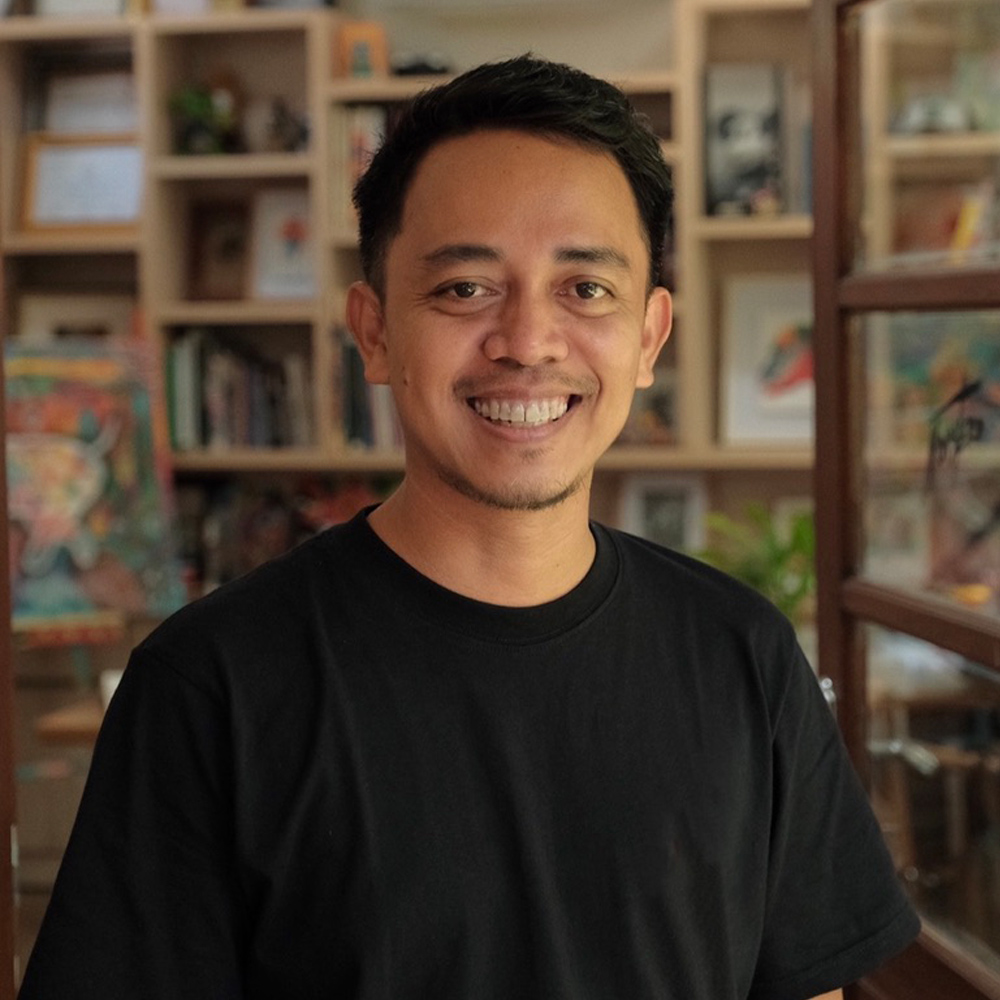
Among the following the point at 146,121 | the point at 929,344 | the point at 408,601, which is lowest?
the point at 408,601

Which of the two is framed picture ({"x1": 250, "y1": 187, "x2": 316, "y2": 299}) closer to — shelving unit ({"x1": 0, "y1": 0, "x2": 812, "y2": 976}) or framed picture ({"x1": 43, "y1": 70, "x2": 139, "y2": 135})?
shelving unit ({"x1": 0, "y1": 0, "x2": 812, "y2": 976})

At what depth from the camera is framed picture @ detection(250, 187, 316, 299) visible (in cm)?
438

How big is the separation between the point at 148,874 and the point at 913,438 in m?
1.12

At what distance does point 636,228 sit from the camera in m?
1.30

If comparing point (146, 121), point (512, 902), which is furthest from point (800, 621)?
point (512, 902)

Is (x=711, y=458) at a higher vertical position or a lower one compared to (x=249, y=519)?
higher

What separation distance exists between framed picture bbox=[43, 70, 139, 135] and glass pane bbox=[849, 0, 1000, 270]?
2846 mm

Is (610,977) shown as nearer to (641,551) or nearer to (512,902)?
(512,902)

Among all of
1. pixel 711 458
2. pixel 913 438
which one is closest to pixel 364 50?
pixel 711 458

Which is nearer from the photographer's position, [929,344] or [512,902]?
[512,902]

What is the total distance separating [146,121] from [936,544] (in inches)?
115

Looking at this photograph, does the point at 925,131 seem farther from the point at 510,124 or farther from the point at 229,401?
the point at 229,401

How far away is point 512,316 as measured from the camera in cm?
121

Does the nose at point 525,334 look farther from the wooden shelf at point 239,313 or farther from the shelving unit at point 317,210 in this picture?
the wooden shelf at point 239,313
